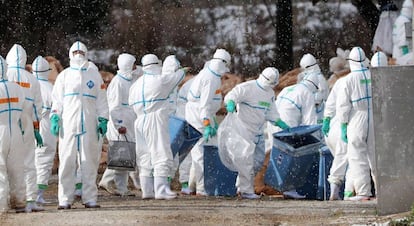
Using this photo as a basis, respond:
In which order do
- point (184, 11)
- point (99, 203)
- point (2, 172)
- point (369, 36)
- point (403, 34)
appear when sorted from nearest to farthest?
point (2, 172), point (99, 203), point (403, 34), point (369, 36), point (184, 11)

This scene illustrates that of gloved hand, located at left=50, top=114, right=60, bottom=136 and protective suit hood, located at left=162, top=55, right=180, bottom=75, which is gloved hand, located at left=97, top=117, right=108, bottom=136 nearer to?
gloved hand, located at left=50, top=114, right=60, bottom=136

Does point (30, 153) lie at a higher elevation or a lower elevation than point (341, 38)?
lower

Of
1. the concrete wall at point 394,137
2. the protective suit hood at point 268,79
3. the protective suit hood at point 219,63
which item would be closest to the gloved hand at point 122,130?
the protective suit hood at point 219,63

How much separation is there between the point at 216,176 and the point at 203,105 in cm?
114

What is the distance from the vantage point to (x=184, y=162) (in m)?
21.3

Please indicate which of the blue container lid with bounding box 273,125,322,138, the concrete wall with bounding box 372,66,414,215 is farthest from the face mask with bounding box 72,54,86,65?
the concrete wall with bounding box 372,66,414,215

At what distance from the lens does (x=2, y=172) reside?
16.6 m

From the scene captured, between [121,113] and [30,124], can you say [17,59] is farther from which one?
[121,113]

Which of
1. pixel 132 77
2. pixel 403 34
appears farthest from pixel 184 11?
pixel 132 77

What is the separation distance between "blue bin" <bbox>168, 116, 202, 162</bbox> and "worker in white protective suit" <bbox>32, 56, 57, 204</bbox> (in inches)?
65.1

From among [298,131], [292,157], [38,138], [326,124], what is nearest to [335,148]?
[326,124]

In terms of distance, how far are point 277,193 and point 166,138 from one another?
7.72ft

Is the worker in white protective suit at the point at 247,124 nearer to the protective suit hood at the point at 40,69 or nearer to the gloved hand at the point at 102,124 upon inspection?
the protective suit hood at the point at 40,69

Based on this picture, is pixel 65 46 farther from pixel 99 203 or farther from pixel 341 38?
pixel 99 203
